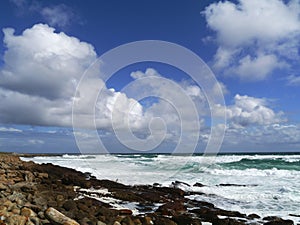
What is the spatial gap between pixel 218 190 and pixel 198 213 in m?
5.07

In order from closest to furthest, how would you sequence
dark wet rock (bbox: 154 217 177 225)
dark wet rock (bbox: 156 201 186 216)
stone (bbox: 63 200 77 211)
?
dark wet rock (bbox: 154 217 177 225) < stone (bbox: 63 200 77 211) < dark wet rock (bbox: 156 201 186 216)

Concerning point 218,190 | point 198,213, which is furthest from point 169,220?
point 218,190

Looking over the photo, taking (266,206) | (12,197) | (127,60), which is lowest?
(266,206)

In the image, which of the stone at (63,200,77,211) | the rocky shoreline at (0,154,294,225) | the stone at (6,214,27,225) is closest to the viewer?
the stone at (6,214,27,225)

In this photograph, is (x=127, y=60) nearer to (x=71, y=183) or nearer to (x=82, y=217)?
(x=71, y=183)

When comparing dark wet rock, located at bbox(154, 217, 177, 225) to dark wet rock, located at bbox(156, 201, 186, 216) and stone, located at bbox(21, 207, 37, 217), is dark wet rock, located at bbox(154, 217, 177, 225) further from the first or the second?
stone, located at bbox(21, 207, 37, 217)

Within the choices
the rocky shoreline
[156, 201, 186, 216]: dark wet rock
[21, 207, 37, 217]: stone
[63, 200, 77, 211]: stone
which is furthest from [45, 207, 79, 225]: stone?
[156, 201, 186, 216]: dark wet rock

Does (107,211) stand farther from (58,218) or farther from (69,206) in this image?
(58,218)

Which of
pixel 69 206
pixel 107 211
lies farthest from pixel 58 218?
pixel 107 211

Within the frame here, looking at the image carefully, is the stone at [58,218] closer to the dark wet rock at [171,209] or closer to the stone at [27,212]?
the stone at [27,212]

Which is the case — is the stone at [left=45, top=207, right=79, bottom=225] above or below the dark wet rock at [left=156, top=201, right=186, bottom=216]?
above

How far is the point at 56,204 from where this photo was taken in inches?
275

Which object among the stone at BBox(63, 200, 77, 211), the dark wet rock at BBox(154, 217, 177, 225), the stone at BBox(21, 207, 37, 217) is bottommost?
the dark wet rock at BBox(154, 217, 177, 225)

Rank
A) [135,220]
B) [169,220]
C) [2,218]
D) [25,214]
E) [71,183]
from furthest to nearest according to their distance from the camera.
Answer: [71,183], [169,220], [135,220], [25,214], [2,218]
